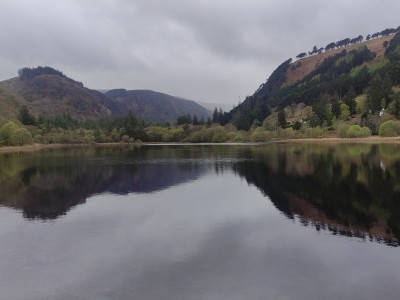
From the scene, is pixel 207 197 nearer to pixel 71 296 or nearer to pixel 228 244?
pixel 228 244

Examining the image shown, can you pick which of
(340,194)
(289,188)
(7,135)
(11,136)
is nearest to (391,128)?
(289,188)

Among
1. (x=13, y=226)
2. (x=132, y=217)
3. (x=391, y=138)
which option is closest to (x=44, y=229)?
(x=13, y=226)

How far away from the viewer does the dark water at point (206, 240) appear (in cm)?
2017

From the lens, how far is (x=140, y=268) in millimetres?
22906

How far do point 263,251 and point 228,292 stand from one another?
727 centimetres

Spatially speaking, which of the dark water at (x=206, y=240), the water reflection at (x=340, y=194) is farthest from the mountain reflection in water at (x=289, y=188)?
the dark water at (x=206, y=240)

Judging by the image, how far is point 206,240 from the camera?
2881 cm

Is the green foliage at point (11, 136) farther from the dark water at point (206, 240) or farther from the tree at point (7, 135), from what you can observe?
the dark water at point (206, 240)

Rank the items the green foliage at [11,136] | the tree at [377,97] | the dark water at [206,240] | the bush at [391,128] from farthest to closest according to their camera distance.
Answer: the tree at [377,97] < the green foliage at [11,136] < the bush at [391,128] < the dark water at [206,240]

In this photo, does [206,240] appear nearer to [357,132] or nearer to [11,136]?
[357,132]

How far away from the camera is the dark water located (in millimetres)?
20172

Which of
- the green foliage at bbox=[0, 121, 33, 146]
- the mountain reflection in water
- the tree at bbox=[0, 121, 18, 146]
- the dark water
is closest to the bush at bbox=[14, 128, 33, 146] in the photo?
the green foliage at bbox=[0, 121, 33, 146]

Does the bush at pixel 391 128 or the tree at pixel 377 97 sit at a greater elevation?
the tree at pixel 377 97

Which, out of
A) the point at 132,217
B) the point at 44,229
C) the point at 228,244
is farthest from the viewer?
the point at 132,217
